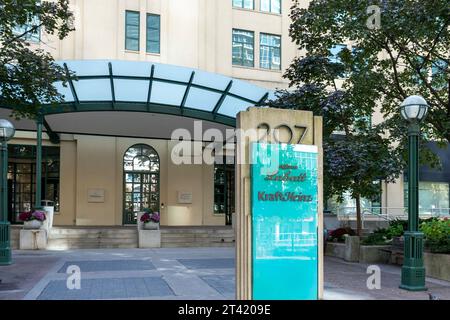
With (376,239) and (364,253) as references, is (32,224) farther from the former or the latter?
(376,239)

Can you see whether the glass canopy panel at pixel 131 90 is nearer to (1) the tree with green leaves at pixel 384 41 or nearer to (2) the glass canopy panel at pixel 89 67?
(2) the glass canopy panel at pixel 89 67

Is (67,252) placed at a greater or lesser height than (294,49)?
lesser

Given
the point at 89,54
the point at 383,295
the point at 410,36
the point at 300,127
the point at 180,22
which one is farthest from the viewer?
the point at 180,22

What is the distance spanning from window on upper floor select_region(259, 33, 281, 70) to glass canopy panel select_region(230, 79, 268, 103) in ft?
23.5

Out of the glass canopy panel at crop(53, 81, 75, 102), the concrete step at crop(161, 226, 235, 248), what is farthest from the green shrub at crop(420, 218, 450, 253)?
the glass canopy panel at crop(53, 81, 75, 102)

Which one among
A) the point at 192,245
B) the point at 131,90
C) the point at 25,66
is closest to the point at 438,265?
the point at 192,245

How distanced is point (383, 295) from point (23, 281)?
7.69 meters

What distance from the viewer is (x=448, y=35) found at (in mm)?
14789

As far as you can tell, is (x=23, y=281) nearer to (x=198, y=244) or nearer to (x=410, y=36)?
(x=198, y=244)

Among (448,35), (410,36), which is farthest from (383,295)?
(448,35)

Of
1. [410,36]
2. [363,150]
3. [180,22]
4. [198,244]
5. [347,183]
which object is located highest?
[180,22]

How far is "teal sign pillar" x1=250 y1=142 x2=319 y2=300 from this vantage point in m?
7.17

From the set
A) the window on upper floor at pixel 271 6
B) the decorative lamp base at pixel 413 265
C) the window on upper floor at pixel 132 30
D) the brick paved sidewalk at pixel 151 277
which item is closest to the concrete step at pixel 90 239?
the brick paved sidewalk at pixel 151 277
